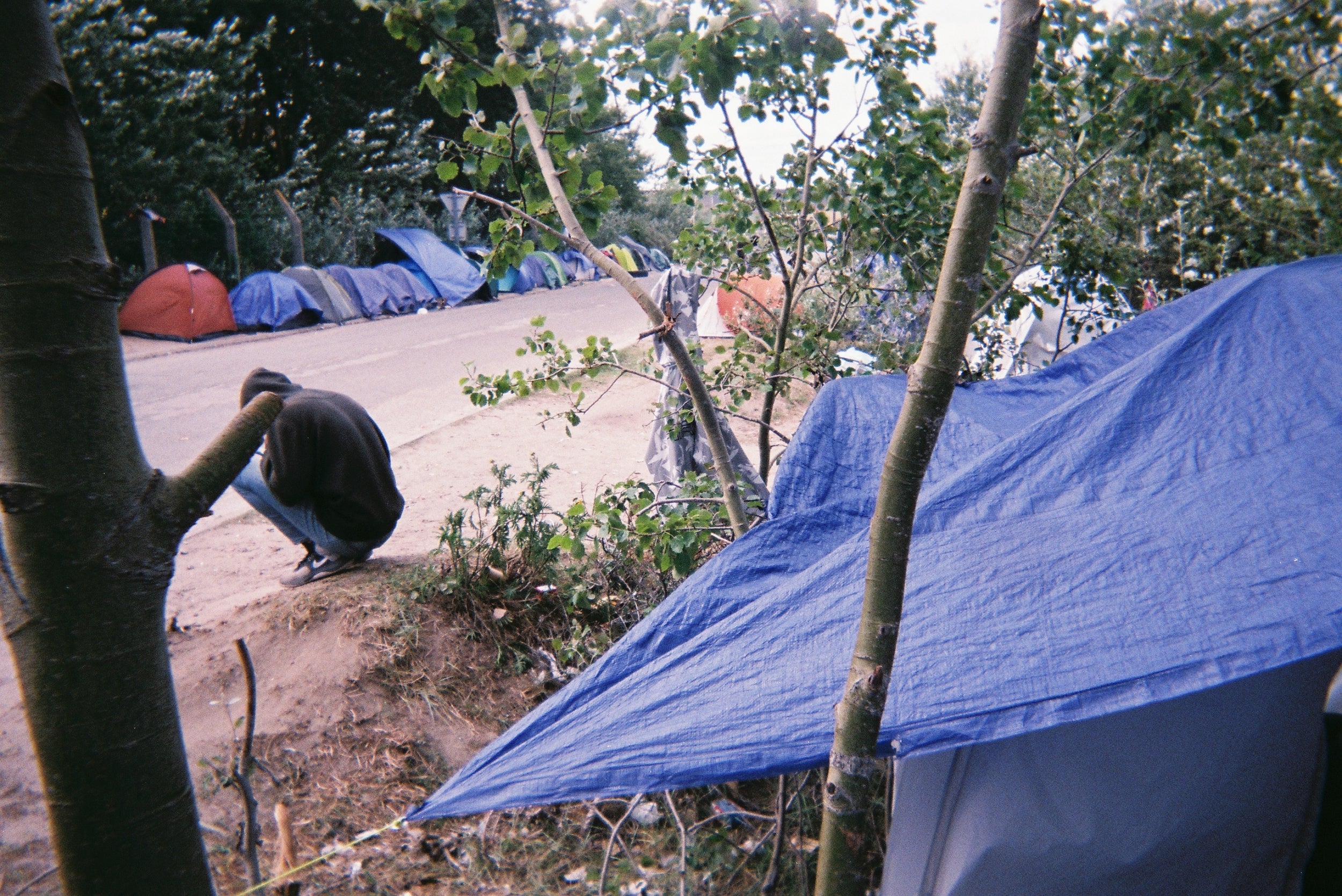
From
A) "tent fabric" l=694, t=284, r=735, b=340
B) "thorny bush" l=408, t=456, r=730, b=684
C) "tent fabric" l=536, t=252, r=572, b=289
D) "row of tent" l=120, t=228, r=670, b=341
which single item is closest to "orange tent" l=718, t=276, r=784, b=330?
"tent fabric" l=694, t=284, r=735, b=340

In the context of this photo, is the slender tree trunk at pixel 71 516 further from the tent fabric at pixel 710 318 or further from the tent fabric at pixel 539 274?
the tent fabric at pixel 539 274

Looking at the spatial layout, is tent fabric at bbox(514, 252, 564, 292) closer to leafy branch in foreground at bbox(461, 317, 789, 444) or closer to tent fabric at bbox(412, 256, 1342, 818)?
leafy branch in foreground at bbox(461, 317, 789, 444)

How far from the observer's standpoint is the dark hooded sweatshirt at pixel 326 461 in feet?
15.3

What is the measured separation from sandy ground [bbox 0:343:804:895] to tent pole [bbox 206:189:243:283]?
11798mm

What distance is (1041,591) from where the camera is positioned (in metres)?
2.12

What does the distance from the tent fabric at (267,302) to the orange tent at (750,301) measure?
26.0ft

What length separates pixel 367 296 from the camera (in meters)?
18.2

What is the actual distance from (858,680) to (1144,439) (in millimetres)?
1584

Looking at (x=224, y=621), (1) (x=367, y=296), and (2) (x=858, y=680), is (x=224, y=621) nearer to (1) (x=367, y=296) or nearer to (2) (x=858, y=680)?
(2) (x=858, y=680)

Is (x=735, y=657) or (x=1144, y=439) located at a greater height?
Result: (x=1144, y=439)

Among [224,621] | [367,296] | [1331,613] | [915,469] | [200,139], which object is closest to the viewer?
[915,469]

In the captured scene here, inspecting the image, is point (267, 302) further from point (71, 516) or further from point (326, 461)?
point (71, 516)

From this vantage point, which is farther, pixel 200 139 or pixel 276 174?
pixel 276 174

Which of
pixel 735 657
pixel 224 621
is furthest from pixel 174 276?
pixel 735 657
